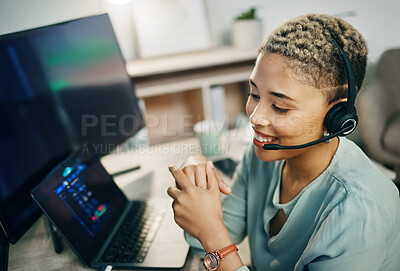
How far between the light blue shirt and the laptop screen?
25 centimetres

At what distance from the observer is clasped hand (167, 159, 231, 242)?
2.33ft

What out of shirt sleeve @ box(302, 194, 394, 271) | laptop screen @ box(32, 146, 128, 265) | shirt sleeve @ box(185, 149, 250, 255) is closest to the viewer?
shirt sleeve @ box(302, 194, 394, 271)

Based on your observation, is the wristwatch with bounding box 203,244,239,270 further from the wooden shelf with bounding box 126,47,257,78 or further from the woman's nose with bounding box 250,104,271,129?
the wooden shelf with bounding box 126,47,257,78

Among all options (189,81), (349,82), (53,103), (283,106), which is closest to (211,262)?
(283,106)

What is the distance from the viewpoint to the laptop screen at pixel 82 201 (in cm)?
77

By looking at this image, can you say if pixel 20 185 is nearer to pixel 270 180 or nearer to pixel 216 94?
pixel 270 180

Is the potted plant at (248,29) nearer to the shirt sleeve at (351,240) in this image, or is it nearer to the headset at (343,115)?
the headset at (343,115)

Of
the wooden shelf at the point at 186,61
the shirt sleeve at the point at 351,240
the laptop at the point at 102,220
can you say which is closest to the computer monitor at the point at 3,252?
the laptop at the point at 102,220

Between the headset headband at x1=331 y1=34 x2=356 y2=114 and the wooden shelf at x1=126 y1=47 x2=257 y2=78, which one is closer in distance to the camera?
the headset headband at x1=331 y1=34 x2=356 y2=114

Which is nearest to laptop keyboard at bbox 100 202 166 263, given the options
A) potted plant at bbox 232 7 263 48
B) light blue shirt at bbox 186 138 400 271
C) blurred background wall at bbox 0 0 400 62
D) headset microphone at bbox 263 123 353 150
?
light blue shirt at bbox 186 138 400 271

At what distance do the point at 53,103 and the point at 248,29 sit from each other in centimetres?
149

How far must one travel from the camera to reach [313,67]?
26.1 inches

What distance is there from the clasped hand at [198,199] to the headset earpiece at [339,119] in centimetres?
28

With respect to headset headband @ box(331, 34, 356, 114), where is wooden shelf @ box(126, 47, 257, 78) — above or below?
below
